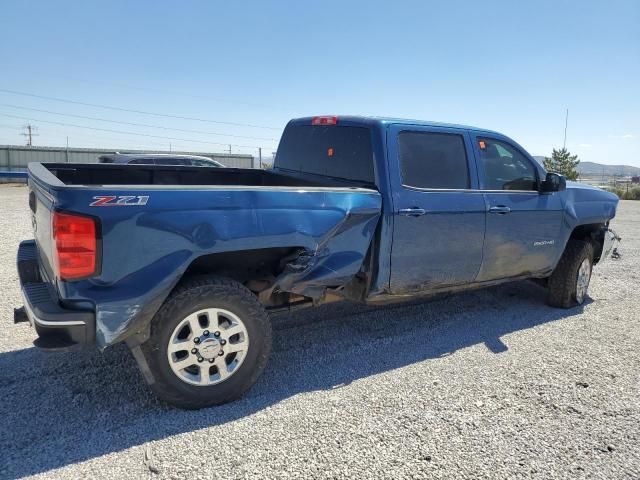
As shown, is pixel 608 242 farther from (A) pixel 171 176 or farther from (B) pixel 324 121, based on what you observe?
(A) pixel 171 176

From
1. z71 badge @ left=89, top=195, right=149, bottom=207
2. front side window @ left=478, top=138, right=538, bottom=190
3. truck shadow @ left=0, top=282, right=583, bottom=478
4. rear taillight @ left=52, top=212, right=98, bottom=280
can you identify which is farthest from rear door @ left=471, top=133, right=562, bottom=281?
rear taillight @ left=52, top=212, right=98, bottom=280

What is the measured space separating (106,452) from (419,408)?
189 centimetres

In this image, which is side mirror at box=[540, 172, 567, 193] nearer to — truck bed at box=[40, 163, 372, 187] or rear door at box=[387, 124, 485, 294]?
rear door at box=[387, 124, 485, 294]

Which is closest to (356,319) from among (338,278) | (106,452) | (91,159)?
(338,278)

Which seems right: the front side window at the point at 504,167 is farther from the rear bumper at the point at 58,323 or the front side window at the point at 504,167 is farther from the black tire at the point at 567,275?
the rear bumper at the point at 58,323

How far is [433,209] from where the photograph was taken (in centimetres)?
Result: 382

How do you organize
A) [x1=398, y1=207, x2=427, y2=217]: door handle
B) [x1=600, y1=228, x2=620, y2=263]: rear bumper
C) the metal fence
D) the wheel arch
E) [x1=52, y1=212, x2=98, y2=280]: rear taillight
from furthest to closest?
the metal fence
[x1=600, y1=228, x2=620, y2=263]: rear bumper
the wheel arch
[x1=398, y1=207, x2=427, y2=217]: door handle
[x1=52, y1=212, x2=98, y2=280]: rear taillight

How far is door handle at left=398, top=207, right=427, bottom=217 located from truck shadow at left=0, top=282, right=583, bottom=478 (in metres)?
1.18

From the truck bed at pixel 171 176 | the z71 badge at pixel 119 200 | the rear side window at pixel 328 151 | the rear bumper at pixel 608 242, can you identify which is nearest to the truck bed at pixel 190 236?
the z71 badge at pixel 119 200

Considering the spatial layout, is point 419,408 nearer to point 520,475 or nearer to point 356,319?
point 520,475

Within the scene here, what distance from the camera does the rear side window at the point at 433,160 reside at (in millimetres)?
3826

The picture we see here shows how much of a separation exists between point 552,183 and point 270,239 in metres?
3.17

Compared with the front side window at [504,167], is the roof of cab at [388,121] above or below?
above

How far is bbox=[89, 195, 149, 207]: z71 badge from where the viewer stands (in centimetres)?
248
